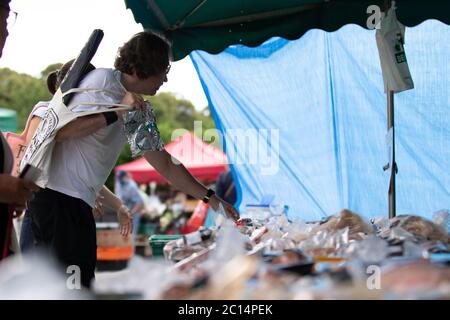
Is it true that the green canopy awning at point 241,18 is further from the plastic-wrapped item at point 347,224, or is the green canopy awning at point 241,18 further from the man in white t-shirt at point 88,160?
the plastic-wrapped item at point 347,224

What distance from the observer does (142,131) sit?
2.51 metres

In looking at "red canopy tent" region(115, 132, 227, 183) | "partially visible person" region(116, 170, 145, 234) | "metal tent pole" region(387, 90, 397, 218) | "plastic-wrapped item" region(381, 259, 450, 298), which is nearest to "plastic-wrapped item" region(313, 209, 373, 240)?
"plastic-wrapped item" region(381, 259, 450, 298)

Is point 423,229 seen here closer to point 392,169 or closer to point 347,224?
point 347,224

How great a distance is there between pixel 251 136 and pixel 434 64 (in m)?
1.33

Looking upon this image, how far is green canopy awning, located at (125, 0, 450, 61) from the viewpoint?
3662 mm

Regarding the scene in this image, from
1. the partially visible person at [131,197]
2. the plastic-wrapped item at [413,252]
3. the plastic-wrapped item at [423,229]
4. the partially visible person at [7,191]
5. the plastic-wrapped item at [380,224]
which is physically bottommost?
the partially visible person at [131,197]

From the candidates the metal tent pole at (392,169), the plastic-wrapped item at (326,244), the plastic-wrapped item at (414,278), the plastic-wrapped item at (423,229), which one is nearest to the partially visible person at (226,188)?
the metal tent pole at (392,169)

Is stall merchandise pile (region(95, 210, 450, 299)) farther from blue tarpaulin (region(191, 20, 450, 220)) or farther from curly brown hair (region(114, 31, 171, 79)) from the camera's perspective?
blue tarpaulin (region(191, 20, 450, 220))

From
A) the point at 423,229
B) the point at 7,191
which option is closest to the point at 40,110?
the point at 7,191

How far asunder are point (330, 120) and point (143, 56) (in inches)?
81.3

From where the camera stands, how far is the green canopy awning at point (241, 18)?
3.66 metres

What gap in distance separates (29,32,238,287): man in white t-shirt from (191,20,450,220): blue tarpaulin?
6.26 feet

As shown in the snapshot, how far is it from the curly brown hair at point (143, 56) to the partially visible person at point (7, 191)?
0.64 m
